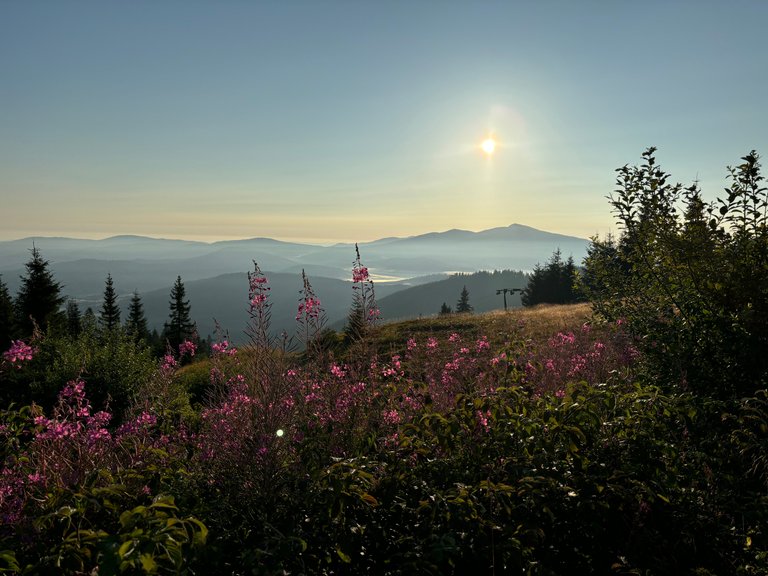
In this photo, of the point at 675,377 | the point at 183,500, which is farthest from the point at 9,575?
the point at 675,377

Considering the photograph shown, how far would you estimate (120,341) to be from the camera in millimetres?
16062

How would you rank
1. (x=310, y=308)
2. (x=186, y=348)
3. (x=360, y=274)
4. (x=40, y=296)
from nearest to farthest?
(x=310, y=308), (x=360, y=274), (x=186, y=348), (x=40, y=296)

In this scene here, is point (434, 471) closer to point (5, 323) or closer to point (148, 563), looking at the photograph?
point (148, 563)

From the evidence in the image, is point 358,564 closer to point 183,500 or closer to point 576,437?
point 183,500

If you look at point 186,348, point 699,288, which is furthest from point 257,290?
point 699,288

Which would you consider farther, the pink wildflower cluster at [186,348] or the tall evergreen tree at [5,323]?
the tall evergreen tree at [5,323]

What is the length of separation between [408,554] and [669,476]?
2.14 meters

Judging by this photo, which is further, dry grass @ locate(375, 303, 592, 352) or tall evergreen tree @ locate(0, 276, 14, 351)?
tall evergreen tree @ locate(0, 276, 14, 351)

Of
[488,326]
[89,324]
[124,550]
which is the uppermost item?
[124,550]

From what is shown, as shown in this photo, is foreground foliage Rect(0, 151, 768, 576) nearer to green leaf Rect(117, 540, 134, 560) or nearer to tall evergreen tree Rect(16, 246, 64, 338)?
green leaf Rect(117, 540, 134, 560)

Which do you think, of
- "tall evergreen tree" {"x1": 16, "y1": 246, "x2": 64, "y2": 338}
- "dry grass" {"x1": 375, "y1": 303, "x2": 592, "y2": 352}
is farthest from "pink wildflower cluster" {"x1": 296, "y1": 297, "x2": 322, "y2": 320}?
"tall evergreen tree" {"x1": 16, "y1": 246, "x2": 64, "y2": 338}

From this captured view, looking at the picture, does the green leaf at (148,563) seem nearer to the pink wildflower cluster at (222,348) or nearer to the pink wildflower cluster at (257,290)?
the pink wildflower cluster at (257,290)

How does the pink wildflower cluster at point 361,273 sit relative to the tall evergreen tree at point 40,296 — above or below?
above

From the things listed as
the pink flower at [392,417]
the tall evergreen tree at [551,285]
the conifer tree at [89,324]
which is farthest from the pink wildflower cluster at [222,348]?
the tall evergreen tree at [551,285]
